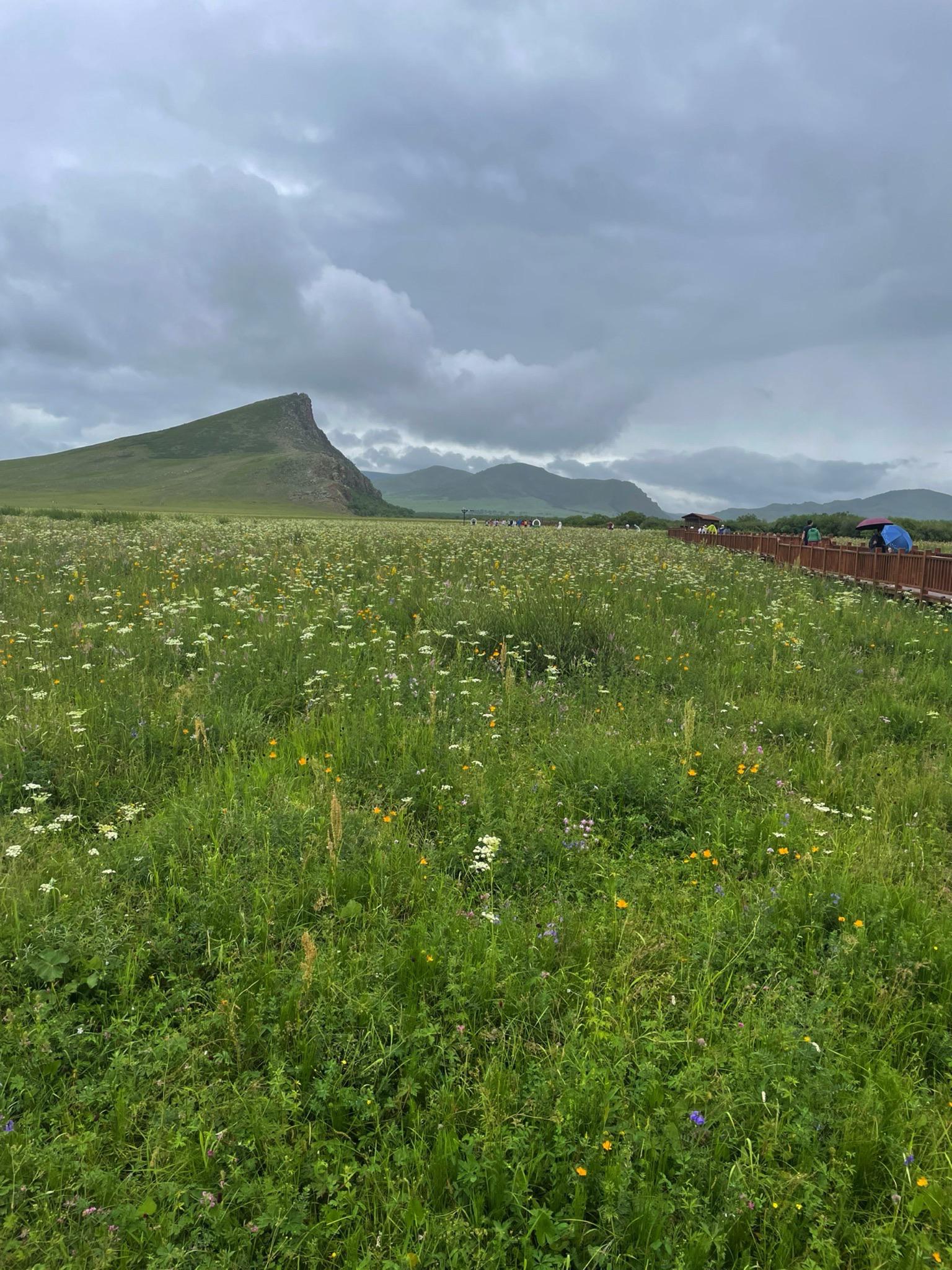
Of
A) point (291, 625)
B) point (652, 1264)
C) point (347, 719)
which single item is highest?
point (291, 625)

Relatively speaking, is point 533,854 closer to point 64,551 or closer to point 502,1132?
point 502,1132

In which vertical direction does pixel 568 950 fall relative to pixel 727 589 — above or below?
below

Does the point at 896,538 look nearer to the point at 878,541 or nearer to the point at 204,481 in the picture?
the point at 878,541


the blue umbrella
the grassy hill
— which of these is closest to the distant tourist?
the blue umbrella

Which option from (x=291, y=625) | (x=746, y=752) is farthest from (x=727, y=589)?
(x=291, y=625)

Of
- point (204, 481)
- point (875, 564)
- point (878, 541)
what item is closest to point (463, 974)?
point (875, 564)

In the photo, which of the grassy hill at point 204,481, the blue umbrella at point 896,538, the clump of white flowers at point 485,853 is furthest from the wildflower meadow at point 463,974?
the grassy hill at point 204,481

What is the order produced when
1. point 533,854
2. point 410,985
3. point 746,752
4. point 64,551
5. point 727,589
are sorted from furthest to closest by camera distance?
point 64,551 → point 727,589 → point 746,752 → point 533,854 → point 410,985

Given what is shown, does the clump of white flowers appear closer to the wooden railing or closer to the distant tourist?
the wooden railing

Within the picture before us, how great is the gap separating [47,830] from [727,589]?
519 inches

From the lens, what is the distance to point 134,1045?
9.18 ft

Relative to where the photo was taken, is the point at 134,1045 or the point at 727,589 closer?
the point at 134,1045

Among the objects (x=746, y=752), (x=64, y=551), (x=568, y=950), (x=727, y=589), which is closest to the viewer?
(x=568, y=950)

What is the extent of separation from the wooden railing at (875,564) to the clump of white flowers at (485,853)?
14244 millimetres
